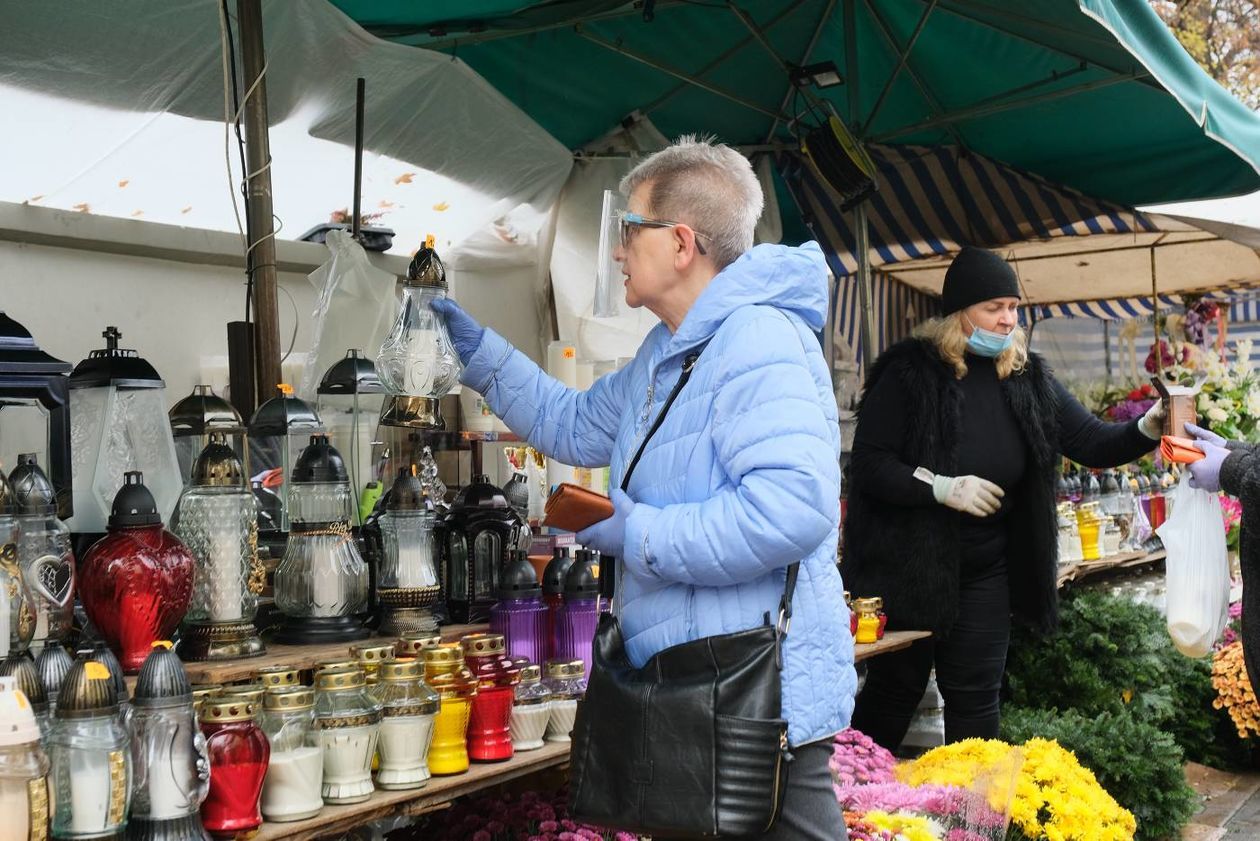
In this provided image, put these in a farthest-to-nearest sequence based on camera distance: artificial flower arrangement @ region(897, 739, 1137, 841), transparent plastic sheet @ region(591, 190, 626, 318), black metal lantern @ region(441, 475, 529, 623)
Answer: artificial flower arrangement @ region(897, 739, 1137, 841), black metal lantern @ region(441, 475, 529, 623), transparent plastic sheet @ region(591, 190, 626, 318)

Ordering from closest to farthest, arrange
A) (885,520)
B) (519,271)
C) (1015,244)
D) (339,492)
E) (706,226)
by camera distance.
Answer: (706,226) < (339,492) < (885,520) < (519,271) < (1015,244)

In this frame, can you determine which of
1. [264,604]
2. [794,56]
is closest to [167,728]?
[264,604]

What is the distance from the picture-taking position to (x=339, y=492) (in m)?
2.48

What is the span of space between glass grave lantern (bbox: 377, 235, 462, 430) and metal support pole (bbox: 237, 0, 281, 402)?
1.60 ft

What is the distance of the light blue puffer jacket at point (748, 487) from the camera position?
1.85 metres

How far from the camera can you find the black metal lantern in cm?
276

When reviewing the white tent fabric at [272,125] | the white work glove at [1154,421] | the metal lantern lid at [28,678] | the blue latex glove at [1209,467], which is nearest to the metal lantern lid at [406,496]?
the metal lantern lid at [28,678]

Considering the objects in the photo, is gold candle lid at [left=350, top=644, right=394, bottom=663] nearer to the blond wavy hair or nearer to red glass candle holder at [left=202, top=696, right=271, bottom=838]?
red glass candle holder at [left=202, top=696, right=271, bottom=838]

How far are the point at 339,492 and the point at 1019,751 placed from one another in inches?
70.1

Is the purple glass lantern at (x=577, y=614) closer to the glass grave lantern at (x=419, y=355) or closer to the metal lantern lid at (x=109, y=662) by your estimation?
the glass grave lantern at (x=419, y=355)

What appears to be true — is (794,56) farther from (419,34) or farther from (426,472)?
(426,472)

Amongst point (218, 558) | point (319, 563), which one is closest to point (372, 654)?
point (319, 563)

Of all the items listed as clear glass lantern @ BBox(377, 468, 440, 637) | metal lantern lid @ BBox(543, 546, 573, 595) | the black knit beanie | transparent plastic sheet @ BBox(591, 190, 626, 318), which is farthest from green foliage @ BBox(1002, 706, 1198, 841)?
clear glass lantern @ BBox(377, 468, 440, 637)

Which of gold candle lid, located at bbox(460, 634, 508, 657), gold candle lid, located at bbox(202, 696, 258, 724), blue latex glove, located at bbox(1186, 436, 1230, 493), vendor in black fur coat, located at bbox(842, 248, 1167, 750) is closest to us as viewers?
gold candle lid, located at bbox(202, 696, 258, 724)
